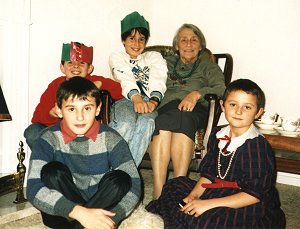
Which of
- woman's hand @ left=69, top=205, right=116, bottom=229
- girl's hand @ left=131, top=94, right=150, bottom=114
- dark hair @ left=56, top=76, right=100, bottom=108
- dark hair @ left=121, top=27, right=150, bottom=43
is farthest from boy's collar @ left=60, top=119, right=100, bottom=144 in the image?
dark hair @ left=121, top=27, right=150, bottom=43

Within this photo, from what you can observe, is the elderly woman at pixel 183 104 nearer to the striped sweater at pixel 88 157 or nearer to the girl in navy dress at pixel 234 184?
the girl in navy dress at pixel 234 184

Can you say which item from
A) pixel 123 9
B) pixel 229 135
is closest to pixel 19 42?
pixel 123 9

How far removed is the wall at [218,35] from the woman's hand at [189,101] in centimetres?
95

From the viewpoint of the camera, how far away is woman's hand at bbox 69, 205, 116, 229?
4.30 ft

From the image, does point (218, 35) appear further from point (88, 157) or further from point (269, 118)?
point (88, 157)

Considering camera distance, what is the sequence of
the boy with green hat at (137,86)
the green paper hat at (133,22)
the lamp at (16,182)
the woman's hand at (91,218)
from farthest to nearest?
the green paper hat at (133,22)
the boy with green hat at (137,86)
the lamp at (16,182)
the woman's hand at (91,218)

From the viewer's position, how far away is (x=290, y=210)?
7.32ft

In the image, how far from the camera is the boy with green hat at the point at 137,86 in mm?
2104

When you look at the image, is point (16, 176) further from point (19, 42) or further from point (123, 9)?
point (123, 9)

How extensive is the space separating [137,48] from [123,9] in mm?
878

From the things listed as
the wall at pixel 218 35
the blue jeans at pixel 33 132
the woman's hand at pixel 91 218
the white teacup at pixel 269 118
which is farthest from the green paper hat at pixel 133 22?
the woman's hand at pixel 91 218

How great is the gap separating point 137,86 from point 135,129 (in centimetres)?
35

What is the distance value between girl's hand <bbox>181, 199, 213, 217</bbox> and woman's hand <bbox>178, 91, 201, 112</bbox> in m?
0.77

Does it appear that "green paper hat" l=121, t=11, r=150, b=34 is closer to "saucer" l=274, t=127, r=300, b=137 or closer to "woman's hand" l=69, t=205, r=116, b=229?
"saucer" l=274, t=127, r=300, b=137
